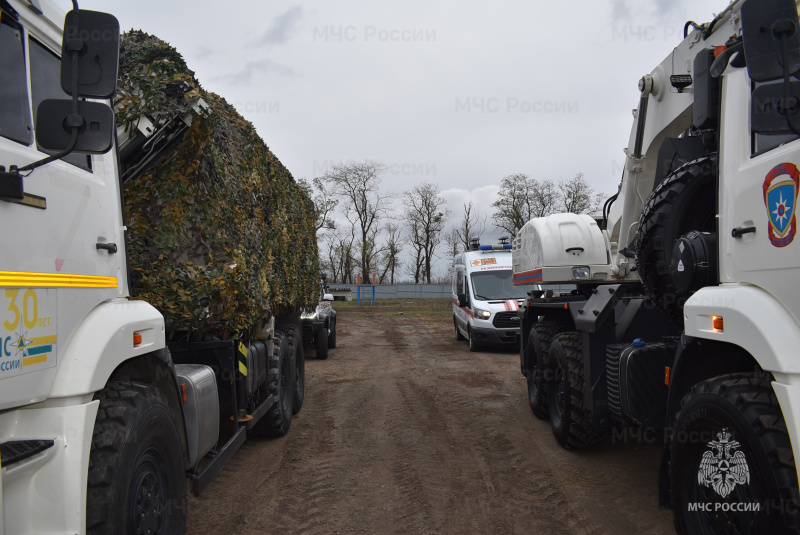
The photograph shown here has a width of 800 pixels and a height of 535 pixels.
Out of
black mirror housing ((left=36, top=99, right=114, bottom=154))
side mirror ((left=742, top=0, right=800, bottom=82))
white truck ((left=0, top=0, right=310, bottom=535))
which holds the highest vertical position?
side mirror ((left=742, top=0, right=800, bottom=82))

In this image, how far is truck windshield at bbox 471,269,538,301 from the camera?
14.3m

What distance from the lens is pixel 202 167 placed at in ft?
14.6

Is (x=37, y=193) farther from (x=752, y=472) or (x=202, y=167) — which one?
(x=752, y=472)

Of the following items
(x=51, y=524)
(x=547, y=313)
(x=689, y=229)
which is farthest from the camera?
(x=547, y=313)

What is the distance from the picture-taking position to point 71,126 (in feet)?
7.16

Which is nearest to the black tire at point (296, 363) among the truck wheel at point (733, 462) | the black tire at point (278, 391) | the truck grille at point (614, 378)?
the black tire at point (278, 391)

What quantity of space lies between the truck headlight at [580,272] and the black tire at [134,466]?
457 cm

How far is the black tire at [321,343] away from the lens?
1295 cm

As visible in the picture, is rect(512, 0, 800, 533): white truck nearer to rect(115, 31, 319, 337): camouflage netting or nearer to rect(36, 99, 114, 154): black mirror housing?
rect(36, 99, 114, 154): black mirror housing

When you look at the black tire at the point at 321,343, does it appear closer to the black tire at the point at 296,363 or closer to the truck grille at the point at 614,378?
the black tire at the point at 296,363

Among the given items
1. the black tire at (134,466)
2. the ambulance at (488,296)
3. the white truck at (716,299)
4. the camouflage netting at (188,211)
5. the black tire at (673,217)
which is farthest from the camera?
the ambulance at (488,296)

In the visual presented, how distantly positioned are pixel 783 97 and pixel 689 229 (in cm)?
171

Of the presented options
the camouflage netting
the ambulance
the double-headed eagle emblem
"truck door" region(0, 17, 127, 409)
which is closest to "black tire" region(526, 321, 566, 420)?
the camouflage netting

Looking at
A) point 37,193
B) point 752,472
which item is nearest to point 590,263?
point 752,472
